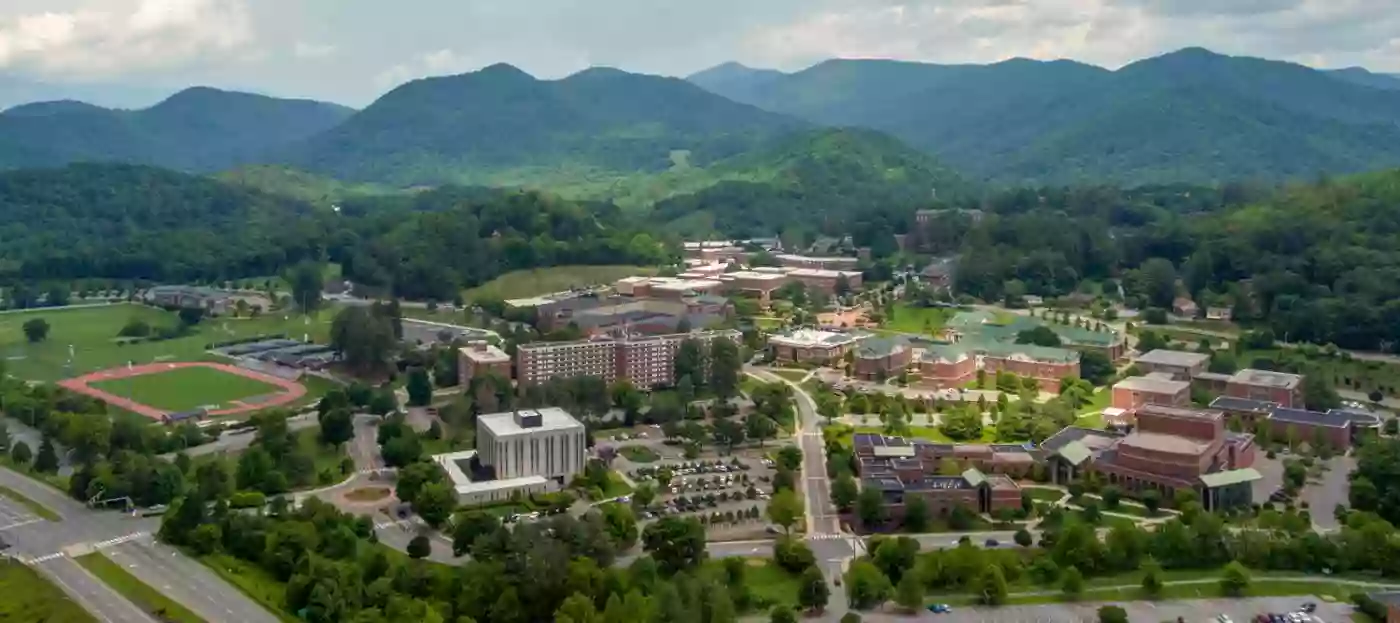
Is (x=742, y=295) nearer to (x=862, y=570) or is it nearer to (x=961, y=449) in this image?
(x=961, y=449)

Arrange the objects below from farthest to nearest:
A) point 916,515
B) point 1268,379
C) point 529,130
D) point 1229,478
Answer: point 529,130
point 1268,379
point 1229,478
point 916,515

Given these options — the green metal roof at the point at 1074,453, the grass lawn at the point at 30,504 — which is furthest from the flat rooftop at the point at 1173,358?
the grass lawn at the point at 30,504

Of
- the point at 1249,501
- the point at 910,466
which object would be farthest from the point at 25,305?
the point at 1249,501

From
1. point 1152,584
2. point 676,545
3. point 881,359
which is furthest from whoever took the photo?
point 881,359

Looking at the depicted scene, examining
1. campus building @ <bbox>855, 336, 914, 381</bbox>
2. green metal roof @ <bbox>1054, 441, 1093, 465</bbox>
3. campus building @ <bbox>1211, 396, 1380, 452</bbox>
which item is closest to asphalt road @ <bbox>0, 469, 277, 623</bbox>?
green metal roof @ <bbox>1054, 441, 1093, 465</bbox>

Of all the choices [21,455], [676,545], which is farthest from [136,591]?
[21,455]

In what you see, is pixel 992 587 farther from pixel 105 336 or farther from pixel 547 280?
pixel 547 280
